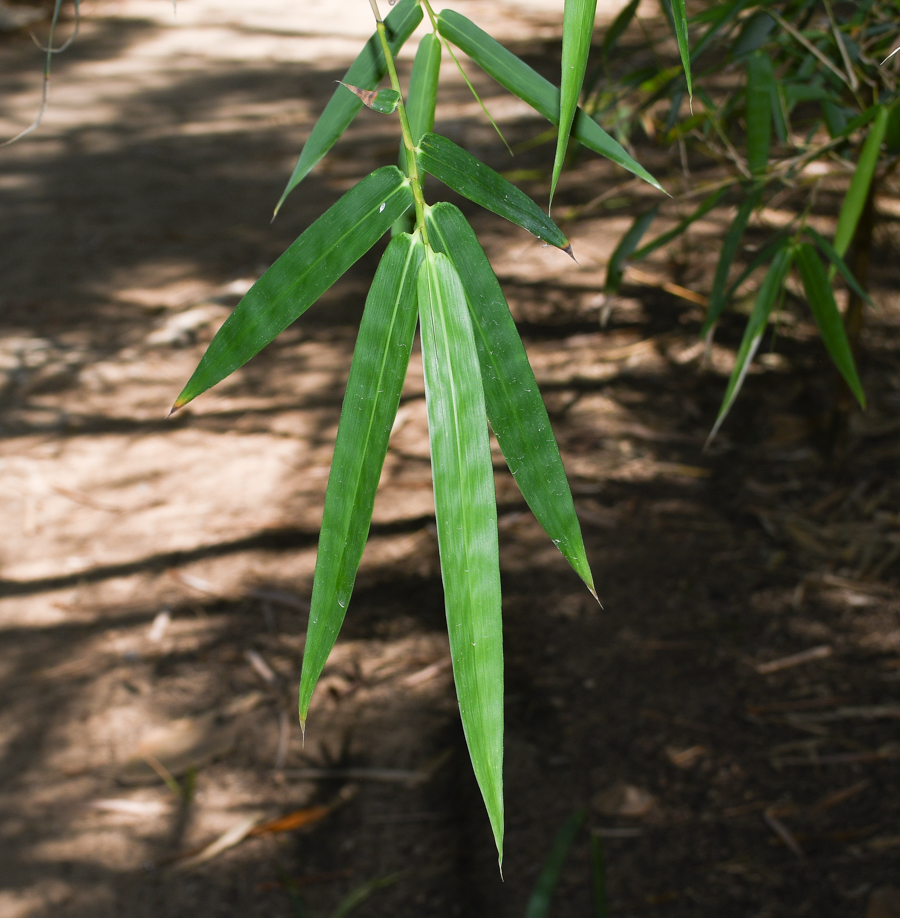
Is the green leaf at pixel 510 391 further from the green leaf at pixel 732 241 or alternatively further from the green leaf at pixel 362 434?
the green leaf at pixel 732 241

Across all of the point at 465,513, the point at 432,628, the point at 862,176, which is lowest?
the point at 432,628

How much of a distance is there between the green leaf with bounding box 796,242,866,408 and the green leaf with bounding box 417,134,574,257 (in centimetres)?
47

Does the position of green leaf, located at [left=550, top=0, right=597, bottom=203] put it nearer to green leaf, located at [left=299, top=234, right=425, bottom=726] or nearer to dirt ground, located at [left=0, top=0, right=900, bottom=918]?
green leaf, located at [left=299, top=234, right=425, bottom=726]

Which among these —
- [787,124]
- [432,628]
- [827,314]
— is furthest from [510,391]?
[432,628]

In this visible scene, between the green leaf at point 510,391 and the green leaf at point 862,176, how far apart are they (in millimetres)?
572

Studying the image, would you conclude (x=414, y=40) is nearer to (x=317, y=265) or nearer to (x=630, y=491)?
(x=630, y=491)

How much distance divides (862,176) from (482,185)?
0.55m

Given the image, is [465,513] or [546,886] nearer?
[465,513]

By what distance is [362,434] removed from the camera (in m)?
0.40

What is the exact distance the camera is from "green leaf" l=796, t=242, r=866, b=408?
31.5 inches

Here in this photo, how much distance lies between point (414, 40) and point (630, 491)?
2.77 m

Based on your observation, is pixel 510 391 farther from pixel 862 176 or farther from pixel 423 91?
pixel 862 176

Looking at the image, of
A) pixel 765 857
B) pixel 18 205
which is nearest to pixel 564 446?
pixel 765 857

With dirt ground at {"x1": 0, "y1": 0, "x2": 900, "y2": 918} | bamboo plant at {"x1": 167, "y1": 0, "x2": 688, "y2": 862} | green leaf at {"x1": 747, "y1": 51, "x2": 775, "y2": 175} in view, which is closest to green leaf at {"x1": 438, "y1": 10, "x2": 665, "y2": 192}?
bamboo plant at {"x1": 167, "y1": 0, "x2": 688, "y2": 862}
